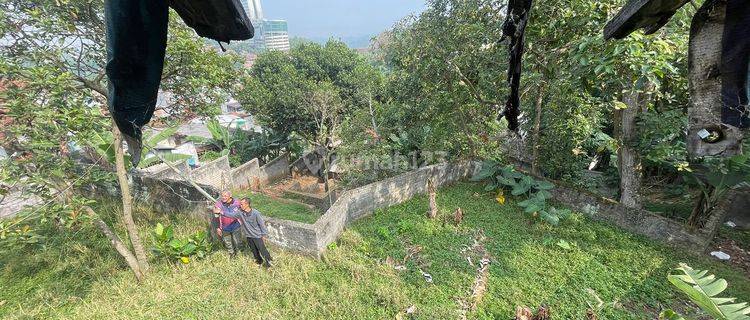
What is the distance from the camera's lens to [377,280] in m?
6.07

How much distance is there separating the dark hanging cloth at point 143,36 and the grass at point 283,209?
8993 millimetres

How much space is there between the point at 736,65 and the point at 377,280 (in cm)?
563

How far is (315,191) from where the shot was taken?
1544 centimetres

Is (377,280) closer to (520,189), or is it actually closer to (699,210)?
(520,189)

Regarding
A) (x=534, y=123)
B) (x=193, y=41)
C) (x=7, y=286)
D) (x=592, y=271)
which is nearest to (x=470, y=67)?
(x=534, y=123)

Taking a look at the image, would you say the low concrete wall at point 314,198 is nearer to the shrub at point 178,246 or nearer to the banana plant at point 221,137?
the banana plant at point 221,137

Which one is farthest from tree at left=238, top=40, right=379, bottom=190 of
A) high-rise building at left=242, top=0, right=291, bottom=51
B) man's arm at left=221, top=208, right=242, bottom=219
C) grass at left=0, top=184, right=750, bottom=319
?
high-rise building at left=242, top=0, right=291, bottom=51

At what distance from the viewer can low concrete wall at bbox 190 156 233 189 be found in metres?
11.9

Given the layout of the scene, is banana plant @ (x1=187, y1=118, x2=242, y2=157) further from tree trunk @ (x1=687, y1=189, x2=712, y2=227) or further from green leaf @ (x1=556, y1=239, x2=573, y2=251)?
tree trunk @ (x1=687, y1=189, x2=712, y2=227)

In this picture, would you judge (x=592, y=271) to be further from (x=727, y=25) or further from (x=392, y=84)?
(x=392, y=84)

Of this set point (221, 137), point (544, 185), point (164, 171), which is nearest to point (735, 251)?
point (544, 185)

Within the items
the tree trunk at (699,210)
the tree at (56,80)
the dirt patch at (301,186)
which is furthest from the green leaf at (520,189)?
the tree at (56,80)

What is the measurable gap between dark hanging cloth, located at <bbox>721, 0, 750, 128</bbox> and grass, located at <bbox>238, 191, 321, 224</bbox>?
372 inches

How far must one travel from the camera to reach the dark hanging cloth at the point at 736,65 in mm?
1107
